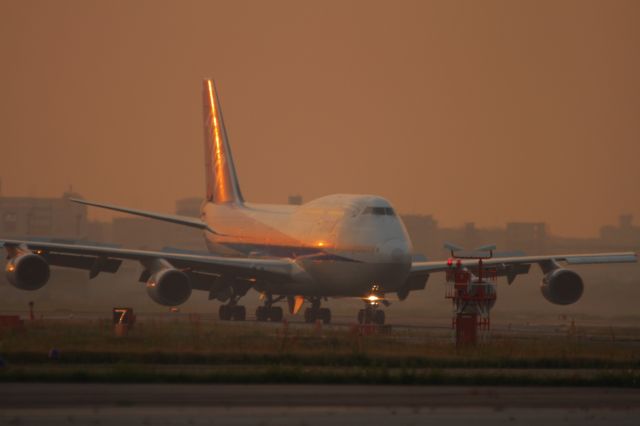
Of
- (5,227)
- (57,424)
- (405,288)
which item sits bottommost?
(57,424)

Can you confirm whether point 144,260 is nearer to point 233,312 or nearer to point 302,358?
point 233,312

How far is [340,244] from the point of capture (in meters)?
53.2

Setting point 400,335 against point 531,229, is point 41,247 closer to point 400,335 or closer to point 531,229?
point 400,335

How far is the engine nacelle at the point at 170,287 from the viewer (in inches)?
1994

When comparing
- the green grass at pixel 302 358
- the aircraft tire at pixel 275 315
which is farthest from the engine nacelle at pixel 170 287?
the green grass at pixel 302 358

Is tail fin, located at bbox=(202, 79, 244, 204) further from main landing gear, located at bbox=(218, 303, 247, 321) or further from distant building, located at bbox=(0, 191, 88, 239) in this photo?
distant building, located at bbox=(0, 191, 88, 239)

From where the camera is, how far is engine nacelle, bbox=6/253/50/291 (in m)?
50.4

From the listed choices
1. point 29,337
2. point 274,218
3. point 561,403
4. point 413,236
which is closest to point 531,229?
point 413,236

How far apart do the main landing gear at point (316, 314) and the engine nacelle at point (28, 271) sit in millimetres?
12515

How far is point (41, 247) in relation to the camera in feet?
168

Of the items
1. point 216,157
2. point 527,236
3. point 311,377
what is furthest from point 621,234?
point 311,377

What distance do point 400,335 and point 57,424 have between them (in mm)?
25291

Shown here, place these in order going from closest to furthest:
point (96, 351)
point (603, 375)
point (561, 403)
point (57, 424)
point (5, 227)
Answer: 1. point (57, 424)
2. point (561, 403)
3. point (603, 375)
4. point (96, 351)
5. point (5, 227)

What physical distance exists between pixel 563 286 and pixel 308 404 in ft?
111
